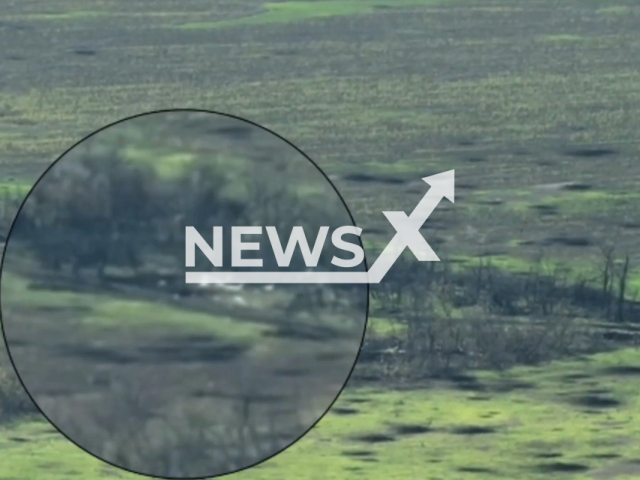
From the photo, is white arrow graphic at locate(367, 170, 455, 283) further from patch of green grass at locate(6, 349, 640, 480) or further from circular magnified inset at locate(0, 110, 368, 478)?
circular magnified inset at locate(0, 110, 368, 478)

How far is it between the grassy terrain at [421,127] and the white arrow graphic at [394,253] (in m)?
0.04

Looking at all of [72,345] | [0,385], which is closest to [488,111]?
[0,385]

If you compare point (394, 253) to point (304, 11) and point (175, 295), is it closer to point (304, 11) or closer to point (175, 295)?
point (175, 295)

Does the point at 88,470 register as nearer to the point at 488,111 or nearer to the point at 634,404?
the point at 634,404

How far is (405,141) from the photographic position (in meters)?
6.56

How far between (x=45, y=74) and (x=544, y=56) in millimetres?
1529

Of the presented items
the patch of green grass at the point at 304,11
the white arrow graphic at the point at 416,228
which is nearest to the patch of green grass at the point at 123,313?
the white arrow graphic at the point at 416,228

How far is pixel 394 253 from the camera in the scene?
19.2ft

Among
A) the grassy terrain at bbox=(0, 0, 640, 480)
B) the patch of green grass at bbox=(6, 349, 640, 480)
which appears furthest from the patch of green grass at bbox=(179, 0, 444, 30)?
the patch of green grass at bbox=(6, 349, 640, 480)

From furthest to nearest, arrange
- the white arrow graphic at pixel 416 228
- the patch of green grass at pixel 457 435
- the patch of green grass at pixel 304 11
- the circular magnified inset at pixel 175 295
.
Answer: the patch of green grass at pixel 304 11, the white arrow graphic at pixel 416 228, the patch of green grass at pixel 457 435, the circular magnified inset at pixel 175 295

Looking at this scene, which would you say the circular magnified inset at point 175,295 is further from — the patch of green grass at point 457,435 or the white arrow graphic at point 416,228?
the white arrow graphic at point 416,228

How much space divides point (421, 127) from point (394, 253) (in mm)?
882

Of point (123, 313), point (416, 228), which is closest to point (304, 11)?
point (416, 228)

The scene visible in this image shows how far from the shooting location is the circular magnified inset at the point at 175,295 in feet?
14.8
